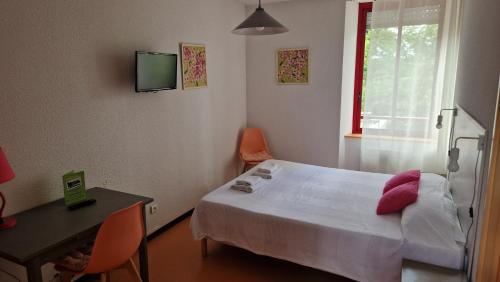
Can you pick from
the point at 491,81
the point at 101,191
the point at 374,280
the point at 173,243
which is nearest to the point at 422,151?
the point at 374,280

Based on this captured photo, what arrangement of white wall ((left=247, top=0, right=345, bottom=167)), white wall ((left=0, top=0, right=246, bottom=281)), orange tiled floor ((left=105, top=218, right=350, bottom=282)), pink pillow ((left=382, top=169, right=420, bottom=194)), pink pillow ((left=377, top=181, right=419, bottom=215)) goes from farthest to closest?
white wall ((left=247, top=0, right=345, bottom=167))
pink pillow ((left=382, top=169, right=420, bottom=194))
orange tiled floor ((left=105, top=218, right=350, bottom=282))
pink pillow ((left=377, top=181, right=419, bottom=215))
white wall ((left=0, top=0, right=246, bottom=281))

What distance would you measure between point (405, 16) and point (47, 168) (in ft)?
12.2

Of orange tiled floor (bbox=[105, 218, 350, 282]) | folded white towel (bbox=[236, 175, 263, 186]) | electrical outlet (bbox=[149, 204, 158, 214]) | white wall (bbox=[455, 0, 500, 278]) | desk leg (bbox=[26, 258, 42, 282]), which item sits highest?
white wall (bbox=[455, 0, 500, 278])

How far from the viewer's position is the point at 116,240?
1.93 m

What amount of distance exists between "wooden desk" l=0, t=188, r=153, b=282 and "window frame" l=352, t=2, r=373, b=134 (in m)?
3.18

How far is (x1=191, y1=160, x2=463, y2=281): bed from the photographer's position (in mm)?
2139

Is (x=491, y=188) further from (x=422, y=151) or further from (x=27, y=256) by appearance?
(x=422, y=151)

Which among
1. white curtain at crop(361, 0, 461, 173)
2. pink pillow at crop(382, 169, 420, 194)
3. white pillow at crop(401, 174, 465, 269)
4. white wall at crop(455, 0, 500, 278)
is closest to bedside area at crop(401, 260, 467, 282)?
white pillow at crop(401, 174, 465, 269)

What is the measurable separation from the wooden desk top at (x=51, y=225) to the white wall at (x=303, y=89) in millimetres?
2662

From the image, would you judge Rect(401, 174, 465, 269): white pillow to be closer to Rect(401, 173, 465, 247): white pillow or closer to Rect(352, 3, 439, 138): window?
Rect(401, 173, 465, 247): white pillow

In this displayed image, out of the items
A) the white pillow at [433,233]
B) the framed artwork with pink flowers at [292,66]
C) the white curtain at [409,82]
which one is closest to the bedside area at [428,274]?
the white pillow at [433,233]

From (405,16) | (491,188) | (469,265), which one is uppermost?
(405,16)

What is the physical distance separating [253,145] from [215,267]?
84.6 inches

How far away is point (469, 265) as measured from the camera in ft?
5.93
